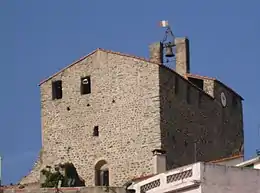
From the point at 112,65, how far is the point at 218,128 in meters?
6.93

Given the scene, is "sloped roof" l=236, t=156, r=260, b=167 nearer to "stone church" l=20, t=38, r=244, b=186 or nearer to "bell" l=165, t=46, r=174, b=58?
"stone church" l=20, t=38, r=244, b=186

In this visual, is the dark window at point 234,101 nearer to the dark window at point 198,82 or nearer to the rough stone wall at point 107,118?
the dark window at point 198,82

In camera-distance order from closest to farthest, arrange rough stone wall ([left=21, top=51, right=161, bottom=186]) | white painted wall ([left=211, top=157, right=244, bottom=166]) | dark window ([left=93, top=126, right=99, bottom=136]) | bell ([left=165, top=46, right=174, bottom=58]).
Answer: white painted wall ([left=211, top=157, right=244, bottom=166])
rough stone wall ([left=21, top=51, right=161, bottom=186])
dark window ([left=93, top=126, right=99, bottom=136])
bell ([left=165, top=46, right=174, bottom=58])

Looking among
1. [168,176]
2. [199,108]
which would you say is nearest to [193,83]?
[199,108]

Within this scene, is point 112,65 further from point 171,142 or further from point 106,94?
point 171,142

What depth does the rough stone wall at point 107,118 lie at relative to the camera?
50.6 meters

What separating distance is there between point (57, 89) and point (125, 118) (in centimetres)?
467

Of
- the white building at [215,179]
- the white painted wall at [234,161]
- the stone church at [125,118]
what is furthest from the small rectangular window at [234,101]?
the white building at [215,179]

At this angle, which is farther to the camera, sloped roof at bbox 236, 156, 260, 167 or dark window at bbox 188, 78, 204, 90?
dark window at bbox 188, 78, 204, 90

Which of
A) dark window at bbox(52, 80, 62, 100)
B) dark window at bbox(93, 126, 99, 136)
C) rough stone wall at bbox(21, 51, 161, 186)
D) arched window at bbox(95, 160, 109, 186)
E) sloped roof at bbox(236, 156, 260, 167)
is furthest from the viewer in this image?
dark window at bbox(52, 80, 62, 100)

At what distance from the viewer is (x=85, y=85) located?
5341cm

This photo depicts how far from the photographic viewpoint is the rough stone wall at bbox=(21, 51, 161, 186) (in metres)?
50.6

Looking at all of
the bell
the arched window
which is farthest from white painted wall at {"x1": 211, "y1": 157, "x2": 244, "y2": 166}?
the bell

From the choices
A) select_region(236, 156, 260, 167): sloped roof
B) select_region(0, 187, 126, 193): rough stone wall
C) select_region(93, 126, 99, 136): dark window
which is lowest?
select_region(0, 187, 126, 193): rough stone wall
